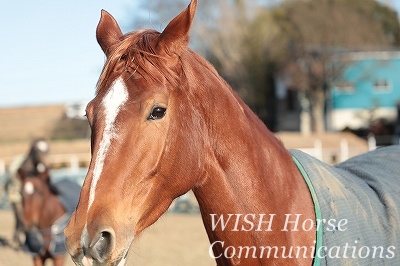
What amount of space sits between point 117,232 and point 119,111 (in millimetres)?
447

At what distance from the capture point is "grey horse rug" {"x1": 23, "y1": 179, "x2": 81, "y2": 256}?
282 inches

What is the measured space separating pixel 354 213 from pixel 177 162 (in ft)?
3.19

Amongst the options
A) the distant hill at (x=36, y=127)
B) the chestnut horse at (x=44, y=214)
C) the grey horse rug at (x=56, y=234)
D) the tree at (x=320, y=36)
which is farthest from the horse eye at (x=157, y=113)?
the tree at (x=320, y=36)

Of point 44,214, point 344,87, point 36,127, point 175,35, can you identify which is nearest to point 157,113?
point 175,35

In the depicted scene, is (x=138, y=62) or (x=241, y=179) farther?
(x=241, y=179)

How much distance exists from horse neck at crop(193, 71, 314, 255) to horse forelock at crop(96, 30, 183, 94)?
0.29 m

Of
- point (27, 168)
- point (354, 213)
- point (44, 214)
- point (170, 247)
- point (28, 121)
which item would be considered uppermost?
point (354, 213)

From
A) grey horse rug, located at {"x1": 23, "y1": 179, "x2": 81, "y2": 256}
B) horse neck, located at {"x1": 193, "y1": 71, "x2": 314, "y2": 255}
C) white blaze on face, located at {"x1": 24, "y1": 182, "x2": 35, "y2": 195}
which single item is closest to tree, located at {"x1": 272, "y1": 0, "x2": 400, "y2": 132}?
grey horse rug, located at {"x1": 23, "y1": 179, "x2": 81, "y2": 256}

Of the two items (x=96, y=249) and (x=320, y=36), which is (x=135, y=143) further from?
(x=320, y=36)

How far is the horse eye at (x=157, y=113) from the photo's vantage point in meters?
2.28

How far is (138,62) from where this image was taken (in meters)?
2.35

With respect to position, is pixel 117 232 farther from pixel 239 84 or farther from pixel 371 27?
pixel 371 27

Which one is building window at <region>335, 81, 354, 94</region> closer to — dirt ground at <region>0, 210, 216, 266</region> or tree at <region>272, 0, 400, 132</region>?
tree at <region>272, 0, 400, 132</region>

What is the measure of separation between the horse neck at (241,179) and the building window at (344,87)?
110ft
